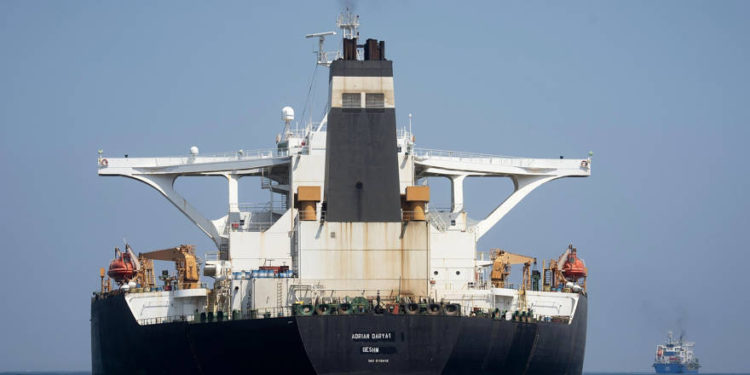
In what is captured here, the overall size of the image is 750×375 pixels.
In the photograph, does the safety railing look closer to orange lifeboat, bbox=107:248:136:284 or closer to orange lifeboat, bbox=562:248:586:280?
orange lifeboat, bbox=107:248:136:284

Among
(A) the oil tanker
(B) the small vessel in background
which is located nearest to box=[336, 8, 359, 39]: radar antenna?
(A) the oil tanker

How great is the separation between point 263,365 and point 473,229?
15720 millimetres

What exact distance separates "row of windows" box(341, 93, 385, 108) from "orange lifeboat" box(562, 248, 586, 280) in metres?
13.8

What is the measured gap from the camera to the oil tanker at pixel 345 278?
4553cm

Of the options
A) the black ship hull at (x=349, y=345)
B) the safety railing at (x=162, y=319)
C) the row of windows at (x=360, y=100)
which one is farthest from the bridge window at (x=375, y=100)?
the safety railing at (x=162, y=319)

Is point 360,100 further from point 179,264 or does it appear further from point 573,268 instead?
point 573,268

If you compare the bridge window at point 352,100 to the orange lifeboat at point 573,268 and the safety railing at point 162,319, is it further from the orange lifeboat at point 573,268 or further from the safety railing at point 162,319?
the orange lifeboat at point 573,268

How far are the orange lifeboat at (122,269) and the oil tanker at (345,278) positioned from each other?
79 millimetres

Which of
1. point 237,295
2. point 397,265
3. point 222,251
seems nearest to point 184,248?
point 222,251

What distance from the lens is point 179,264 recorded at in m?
56.7

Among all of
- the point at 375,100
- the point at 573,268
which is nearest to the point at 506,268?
the point at 573,268

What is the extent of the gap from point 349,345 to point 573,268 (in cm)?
1764

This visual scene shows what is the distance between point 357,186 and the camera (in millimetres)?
49344

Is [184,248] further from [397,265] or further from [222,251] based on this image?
[397,265]
